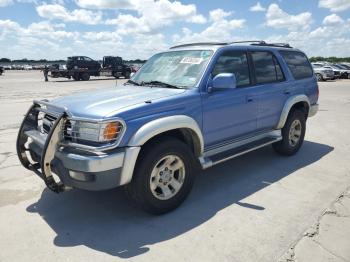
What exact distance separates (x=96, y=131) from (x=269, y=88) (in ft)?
9.85

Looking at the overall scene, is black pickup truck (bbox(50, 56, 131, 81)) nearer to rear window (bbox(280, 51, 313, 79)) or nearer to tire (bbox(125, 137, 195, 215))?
rear window (bbox(280, 51, 313, 79))

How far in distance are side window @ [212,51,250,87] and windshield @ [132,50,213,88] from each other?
18 centimetres

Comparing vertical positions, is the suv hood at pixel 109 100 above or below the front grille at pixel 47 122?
above

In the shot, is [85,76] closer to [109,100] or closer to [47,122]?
[47,122]

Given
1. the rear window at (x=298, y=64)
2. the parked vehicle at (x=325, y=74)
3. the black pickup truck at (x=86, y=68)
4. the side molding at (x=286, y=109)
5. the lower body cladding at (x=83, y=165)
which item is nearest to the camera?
the lower body cladding at (x=83, y=165)

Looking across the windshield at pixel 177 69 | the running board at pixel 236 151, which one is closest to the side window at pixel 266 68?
the running board at pixel 236 151

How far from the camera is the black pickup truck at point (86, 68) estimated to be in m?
31.3

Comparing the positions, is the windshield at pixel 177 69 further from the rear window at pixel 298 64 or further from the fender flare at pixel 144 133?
the rear window at pixel 298 64

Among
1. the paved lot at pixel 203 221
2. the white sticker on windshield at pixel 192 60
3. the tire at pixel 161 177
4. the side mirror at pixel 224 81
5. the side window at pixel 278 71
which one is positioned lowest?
the paved lot at pixel 203 221

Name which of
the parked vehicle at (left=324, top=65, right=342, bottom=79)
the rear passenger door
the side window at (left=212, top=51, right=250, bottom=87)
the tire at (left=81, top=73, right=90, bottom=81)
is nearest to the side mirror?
the side window at (left=212, top=51, right=250, bottom=87)

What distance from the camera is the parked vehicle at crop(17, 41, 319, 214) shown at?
→ 3383 mm

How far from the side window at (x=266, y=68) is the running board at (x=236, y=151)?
0.89 metres

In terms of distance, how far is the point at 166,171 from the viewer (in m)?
3.88

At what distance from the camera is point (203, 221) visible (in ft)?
12.2
